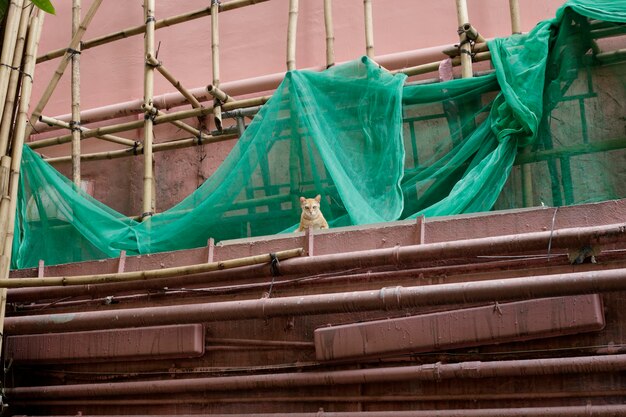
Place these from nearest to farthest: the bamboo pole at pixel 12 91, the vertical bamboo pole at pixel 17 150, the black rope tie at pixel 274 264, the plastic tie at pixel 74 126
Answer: the black rope tie at pixel 274 264 < the vertical bamboo pole at pixel 17 150 < the bamboo pole at pixel 12 91 < the plastic tie at pixel 74 126

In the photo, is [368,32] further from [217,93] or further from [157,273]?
[157,273]

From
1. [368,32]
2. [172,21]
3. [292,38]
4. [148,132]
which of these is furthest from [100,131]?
[368,32]

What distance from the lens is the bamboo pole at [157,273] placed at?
5.21 metres

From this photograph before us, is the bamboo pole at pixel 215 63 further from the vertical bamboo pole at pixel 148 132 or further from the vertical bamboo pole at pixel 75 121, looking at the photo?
the vertical bamboo pole at pixel 75 121

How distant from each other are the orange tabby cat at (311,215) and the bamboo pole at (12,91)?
2.02 m

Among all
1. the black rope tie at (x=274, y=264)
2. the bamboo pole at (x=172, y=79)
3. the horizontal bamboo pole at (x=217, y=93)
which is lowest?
the black rope tie at (x=274, y=264)

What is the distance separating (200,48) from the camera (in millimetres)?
8781

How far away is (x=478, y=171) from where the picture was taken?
5781 millimetres

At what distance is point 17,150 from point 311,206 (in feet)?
6.59

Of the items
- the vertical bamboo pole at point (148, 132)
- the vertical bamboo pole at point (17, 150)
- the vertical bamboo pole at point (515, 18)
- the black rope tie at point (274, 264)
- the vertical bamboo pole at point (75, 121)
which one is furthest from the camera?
the vertical bamboo pole at point (75, 121)

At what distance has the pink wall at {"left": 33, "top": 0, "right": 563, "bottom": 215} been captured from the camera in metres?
8.09

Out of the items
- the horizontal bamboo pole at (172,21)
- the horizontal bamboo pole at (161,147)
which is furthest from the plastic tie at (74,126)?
the horizontal bamboo pole at (172,21)

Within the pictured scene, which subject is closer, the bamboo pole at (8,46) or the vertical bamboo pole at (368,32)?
the bamboo pole at (8,46)

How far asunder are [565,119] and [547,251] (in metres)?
1.30
